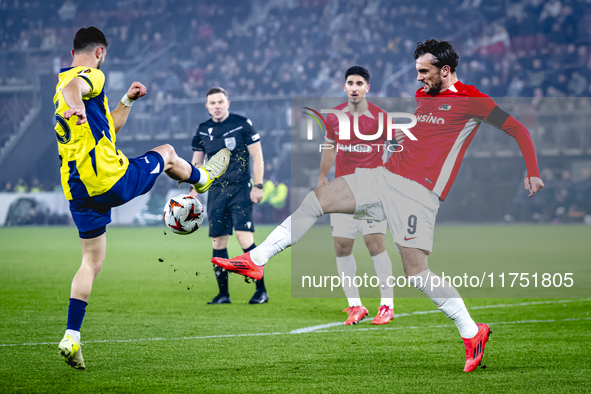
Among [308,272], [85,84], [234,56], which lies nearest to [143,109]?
[234,56]

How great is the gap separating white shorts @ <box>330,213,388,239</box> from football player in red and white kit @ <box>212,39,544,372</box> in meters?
1.63

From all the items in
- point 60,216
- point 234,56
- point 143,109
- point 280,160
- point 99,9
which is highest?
point 99,9

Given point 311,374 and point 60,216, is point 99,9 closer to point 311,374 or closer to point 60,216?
point 60,216

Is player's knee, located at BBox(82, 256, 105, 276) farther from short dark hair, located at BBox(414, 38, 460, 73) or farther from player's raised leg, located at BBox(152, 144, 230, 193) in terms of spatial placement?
short dark hair, located at BBox(414, 38, 460, 73)

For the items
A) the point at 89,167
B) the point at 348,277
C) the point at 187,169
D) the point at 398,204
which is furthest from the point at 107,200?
the point at 348,277

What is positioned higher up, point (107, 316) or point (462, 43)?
point (462, 43)

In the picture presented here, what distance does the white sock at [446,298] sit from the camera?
3.64m

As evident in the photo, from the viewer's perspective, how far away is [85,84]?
3.52 m

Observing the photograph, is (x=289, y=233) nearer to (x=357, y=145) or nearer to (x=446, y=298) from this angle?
(x=446, y=298)

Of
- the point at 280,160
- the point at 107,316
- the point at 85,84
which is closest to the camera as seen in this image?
the point at 85,84

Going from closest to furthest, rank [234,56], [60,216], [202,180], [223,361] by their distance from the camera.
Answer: [223,361], [202,180], [60,216], [234,56]

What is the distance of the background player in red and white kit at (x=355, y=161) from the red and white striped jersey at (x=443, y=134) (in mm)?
1605

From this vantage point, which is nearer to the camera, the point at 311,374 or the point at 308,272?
the point at 311,374

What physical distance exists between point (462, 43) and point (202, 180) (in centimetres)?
2233
